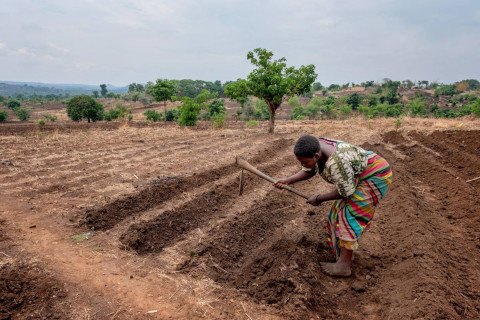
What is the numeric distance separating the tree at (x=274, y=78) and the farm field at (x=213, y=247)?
22.2ft

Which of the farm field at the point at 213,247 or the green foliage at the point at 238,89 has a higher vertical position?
the green foliage at the point at 238,89

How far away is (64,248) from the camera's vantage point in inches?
187

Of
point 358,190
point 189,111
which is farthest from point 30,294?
point 189,111

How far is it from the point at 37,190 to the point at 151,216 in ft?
9.85

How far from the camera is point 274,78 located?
1541 centimetres

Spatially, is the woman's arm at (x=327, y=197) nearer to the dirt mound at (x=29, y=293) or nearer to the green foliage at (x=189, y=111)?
the dirt mound at (x=29, y=293)

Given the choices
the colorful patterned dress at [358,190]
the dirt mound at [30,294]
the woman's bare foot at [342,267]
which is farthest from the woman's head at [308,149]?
the dirt mound at [30,294]

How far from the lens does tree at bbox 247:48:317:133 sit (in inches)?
613

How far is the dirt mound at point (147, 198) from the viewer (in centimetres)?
564

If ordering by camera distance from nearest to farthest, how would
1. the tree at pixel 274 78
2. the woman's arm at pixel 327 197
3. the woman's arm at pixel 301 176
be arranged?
the woman's arm at pixel 327 197, the woman's arm at pixel 301 176, the tree at pixel 274 78

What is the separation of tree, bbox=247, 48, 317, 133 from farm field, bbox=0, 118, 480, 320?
22.2 feet

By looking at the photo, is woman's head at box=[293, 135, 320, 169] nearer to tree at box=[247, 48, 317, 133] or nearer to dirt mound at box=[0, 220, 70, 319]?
dirt mound at box=[0, 220, 70, 319]

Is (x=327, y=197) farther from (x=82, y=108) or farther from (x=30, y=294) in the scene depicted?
(x=82, y=108)

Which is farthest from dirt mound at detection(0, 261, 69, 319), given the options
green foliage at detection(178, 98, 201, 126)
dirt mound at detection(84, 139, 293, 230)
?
green foliage at detection(178, 98, 201, 126)
